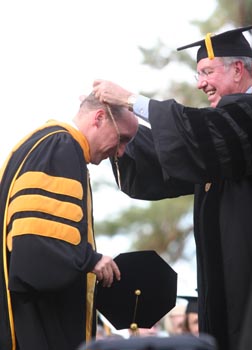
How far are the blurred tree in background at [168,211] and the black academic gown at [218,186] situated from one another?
13721 millimetres

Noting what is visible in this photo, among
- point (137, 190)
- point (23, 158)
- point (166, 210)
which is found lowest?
point (166, 210)

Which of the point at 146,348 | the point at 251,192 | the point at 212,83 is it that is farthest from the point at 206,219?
the point at 146,348

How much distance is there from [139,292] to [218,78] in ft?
4.33

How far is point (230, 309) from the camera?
5910 millimetres

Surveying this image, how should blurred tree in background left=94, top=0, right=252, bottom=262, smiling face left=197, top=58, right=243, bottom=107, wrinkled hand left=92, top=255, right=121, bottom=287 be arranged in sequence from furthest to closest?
blurred tree in background left=94, top=0, right=252, bottom=262
smiling face left=197, top=58, right=243, bottom=107
wrinkled hand left=92, top=255, right=121, bottom=287

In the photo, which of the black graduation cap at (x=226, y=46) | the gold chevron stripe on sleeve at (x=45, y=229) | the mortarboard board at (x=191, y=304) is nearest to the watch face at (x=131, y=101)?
the black graduation cap at (x=226, y=46)

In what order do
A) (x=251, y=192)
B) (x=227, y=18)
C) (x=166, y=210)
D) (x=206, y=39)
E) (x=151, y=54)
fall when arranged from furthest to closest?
(x=166, y=210)
(x=151, y=54)
(x=227, y=18)
(x=206, y=39)
(x=251, y=192)

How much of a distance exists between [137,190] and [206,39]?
103 centimetres

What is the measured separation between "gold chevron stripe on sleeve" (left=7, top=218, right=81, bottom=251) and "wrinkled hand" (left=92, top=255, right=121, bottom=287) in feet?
0.56

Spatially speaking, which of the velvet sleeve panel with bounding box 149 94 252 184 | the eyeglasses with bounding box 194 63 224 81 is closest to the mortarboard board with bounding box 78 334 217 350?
the velvet sleeve panel with bounding box 149 94 252 184

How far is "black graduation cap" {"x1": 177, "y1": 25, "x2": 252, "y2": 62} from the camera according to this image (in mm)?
6406

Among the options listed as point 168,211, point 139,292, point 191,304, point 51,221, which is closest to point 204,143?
point 51,221

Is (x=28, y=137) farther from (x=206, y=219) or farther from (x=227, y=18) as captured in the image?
(x=227, y=18)

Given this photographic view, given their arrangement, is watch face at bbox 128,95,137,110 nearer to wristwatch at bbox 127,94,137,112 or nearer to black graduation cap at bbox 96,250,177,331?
wristwatch at bbox 127,94,137,112
